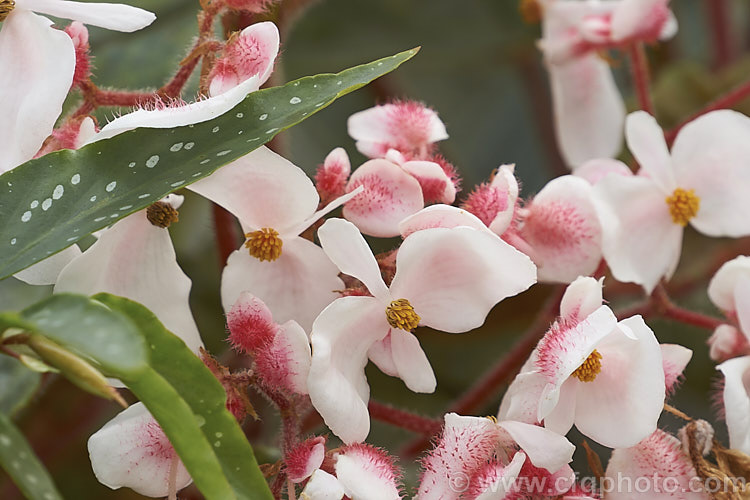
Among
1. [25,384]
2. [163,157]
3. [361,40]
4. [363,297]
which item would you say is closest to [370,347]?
[363,297]

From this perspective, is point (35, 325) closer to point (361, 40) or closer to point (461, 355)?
point (461, 355)

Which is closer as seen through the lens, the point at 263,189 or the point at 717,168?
the point at 263,189

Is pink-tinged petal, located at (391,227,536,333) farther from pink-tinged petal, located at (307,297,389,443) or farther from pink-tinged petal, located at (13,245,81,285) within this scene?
pink-tinged petal, located at (13,245,81,285)

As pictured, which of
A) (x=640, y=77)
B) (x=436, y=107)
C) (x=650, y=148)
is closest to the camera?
(x=650, y=148)

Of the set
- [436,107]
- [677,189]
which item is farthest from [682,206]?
[436,107]

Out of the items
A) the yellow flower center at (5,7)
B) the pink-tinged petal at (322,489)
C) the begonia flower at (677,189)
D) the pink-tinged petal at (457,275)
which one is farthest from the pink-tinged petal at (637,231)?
the yellow flower center at (5,7)

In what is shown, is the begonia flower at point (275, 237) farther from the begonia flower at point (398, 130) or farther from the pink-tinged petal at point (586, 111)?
the pink-tinged petal at point (586, 111)

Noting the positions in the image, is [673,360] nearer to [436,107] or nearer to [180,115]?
[180,115]
